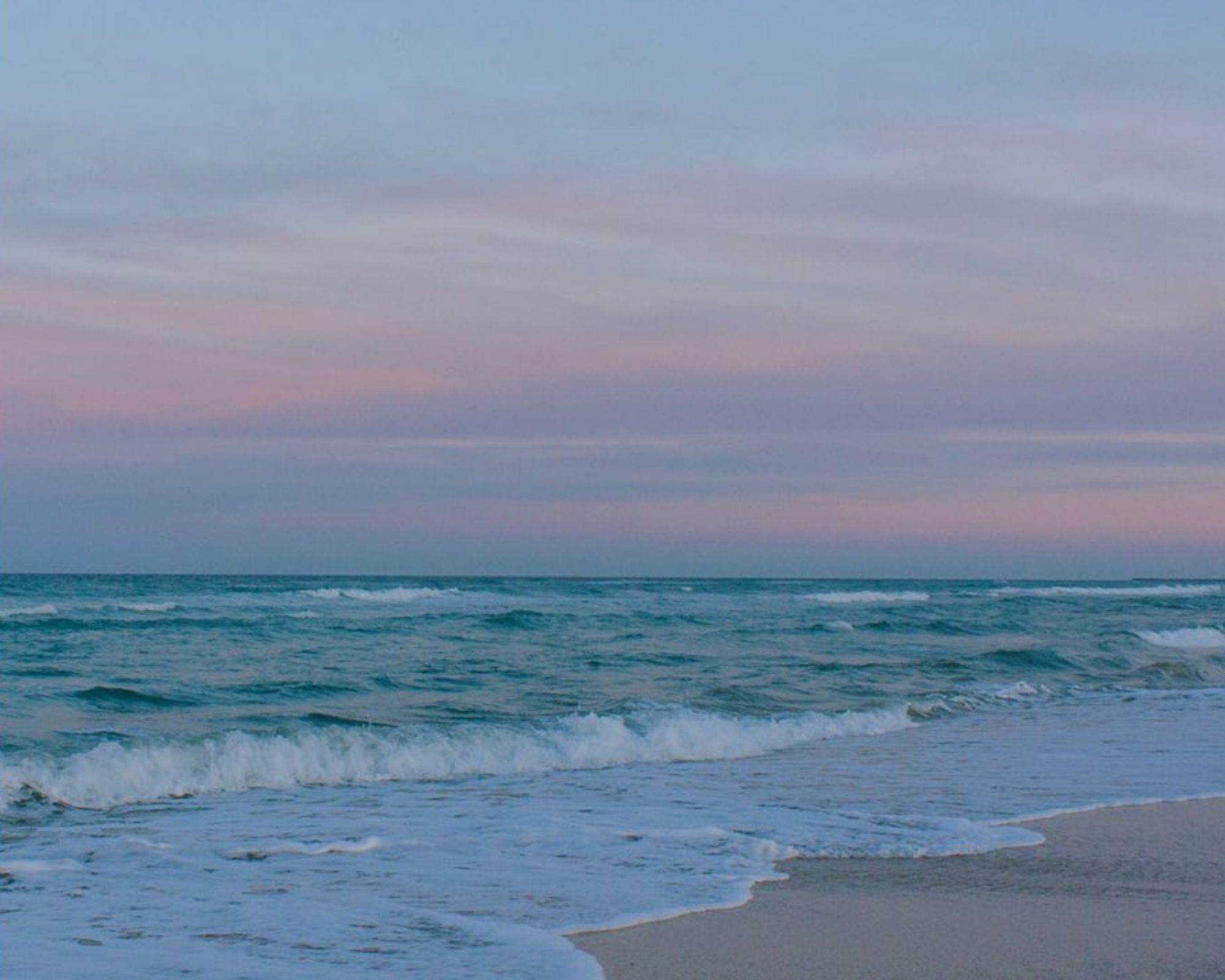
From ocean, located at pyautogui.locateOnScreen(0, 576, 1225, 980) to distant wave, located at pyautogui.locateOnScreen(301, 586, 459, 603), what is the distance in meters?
24.2

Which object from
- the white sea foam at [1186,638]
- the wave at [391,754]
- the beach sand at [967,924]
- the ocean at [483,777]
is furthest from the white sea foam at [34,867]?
the white sea foam at [1186,638]

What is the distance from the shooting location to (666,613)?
123 ft

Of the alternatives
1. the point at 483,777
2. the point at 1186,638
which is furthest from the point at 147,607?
the point at 483,777

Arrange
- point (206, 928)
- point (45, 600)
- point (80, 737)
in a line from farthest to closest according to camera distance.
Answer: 1. point (45, 600)
2. point (80, 737)
3. point (206, 928)

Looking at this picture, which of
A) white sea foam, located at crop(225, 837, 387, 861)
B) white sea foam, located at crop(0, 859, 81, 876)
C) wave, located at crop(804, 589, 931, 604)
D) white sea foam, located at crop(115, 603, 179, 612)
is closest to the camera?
white sea foam, located at crop(0, 859, 81, 876)

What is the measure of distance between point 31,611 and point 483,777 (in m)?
26.8

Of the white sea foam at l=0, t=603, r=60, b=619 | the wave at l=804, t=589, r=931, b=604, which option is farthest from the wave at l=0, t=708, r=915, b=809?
the wave at l=804, t=589, r=931, b=604

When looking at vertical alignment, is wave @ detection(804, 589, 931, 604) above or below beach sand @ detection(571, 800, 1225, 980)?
below

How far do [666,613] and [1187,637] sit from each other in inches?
514

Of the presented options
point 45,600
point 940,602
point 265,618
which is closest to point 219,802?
point 265,618

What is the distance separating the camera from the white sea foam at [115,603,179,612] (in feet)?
115

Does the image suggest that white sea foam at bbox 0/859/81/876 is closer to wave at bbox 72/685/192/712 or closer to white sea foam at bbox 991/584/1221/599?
wave at bbox 72/685/192/712

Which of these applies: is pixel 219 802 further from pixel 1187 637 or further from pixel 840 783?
pixel 1187 637

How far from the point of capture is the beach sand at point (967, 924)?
5.39 metres
